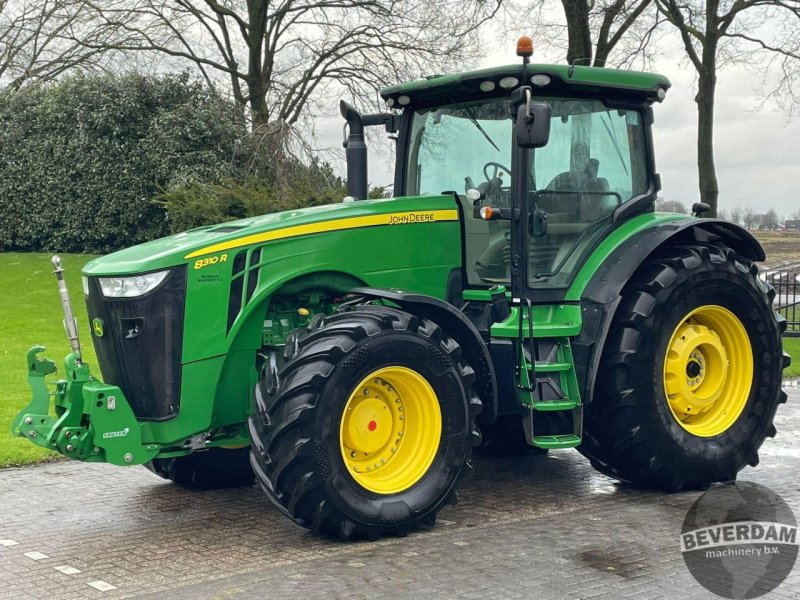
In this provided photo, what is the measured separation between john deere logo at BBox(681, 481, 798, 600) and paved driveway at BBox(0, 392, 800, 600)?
95mm

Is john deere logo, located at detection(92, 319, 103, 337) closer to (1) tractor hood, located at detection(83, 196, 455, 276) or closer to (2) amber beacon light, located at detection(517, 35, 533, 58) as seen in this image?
(1) tractor hood, located at detection(83, 196, 455, 276)

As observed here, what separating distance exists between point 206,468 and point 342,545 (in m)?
1.69

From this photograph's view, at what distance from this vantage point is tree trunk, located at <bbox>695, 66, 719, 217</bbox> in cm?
1881

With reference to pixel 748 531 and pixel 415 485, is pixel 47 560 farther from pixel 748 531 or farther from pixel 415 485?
pixel 748 531

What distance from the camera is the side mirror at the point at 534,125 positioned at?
A: 5.95 meters

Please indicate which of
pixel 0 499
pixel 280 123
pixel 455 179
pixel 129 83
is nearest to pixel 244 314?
pixel 455 179

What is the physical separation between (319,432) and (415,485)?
2.42 ft

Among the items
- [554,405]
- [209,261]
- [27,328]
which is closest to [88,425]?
[209,261]

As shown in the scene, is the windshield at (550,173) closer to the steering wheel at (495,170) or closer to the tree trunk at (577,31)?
the steering wheel at (495,170)

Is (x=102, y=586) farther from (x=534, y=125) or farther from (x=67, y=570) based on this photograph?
(x=534, y=125)

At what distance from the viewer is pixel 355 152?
7672mm

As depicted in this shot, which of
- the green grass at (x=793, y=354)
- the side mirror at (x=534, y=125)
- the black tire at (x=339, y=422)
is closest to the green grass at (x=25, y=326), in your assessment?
the black tire at (x=339, y=422)

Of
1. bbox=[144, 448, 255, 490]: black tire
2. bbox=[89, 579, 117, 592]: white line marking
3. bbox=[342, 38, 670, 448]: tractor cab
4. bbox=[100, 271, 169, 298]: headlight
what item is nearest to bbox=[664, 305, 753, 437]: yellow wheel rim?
bbox=[342, 38, 670, 448]: tractor cab

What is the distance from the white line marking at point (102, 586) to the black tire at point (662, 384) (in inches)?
127
